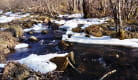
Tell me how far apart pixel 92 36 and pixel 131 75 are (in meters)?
8.06

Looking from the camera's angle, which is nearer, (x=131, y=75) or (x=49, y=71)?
(x=131, y=75)

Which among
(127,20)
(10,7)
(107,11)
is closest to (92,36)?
(127,20)

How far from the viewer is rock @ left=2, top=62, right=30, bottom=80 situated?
1105 centimetres

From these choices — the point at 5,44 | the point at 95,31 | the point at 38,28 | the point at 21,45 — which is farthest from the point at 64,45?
the point at 38,28

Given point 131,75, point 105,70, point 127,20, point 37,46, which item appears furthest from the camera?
point 127,20

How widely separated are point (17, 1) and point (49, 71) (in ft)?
144

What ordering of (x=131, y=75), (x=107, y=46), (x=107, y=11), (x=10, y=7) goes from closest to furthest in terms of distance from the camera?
1. (x=131, y=75)
2. (x=107, y=46)
3. (x=107, y=11)
4. (x=10, y=7)

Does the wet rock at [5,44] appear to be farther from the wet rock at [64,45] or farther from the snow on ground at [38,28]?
the snow on ground at [38,28]

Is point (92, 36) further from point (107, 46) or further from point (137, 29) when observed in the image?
point (137, 29)

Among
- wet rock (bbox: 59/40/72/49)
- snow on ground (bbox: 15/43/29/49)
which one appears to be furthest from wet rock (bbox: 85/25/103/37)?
snow on ground (bbox: 15/43/29/49)

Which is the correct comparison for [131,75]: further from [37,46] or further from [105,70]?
[37,46]

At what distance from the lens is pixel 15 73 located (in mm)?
11227

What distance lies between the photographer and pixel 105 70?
11773mm

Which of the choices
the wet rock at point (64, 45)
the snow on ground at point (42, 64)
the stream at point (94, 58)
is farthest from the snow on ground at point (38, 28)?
the snow on ground at point (42, 64)
